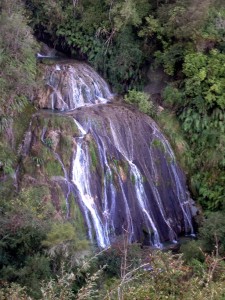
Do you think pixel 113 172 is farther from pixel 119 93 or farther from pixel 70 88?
pixel 119 93

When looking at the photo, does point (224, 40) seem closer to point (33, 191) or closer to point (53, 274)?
point (33, 191)

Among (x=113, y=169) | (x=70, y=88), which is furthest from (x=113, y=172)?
(x=70, y=88)

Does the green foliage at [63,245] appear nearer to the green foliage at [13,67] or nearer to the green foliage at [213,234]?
the green foliage at [213,234]

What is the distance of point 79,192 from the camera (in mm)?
14750

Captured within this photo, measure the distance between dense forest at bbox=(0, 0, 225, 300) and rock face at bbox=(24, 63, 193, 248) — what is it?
68cm

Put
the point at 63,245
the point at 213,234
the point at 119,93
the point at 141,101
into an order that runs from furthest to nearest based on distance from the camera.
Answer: the point at 119,93
the point at 141,101
the point at 213,234
the point at 63,245

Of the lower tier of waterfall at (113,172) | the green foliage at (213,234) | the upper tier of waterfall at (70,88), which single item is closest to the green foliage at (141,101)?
the lower tier of waterfall at (113,172)

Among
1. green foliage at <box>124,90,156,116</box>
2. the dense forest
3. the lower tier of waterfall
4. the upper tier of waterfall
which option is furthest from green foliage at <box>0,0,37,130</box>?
green foliage at <box>124,90,156,116</box>

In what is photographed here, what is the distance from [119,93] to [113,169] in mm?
5215

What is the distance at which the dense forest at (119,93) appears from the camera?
11.2 meters

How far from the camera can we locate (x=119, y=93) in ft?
65.1

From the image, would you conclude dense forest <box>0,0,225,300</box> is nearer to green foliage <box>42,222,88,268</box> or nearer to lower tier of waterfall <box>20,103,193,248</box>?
green foliage <box>42,222,88,268</box>

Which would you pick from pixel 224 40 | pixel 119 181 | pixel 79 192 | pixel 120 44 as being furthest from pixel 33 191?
pixel 224 40

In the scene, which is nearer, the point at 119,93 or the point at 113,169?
the point at 113,169
